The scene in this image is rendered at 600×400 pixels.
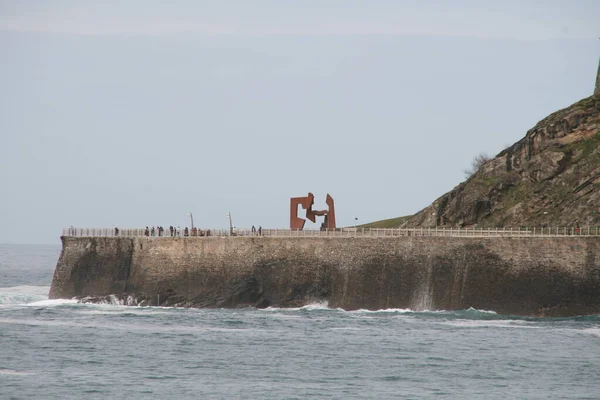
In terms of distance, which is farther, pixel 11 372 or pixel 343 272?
pixel 343 272

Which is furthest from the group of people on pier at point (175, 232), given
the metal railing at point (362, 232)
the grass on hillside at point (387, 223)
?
the grass on hillside at point (387, 223)

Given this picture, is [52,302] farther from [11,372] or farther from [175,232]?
[11,372]

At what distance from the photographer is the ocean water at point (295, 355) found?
62375 millimetres

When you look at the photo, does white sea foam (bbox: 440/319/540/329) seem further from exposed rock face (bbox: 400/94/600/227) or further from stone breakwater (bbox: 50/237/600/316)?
exposed rock face (bbox: 400/94/600/227)

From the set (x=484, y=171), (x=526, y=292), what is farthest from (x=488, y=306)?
(x=484, y=171)

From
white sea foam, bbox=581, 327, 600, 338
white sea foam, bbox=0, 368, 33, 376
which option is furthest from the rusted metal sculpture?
white sea foam, bbox=0, 368, 33, 376

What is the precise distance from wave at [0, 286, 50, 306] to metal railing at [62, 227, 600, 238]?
7.46m

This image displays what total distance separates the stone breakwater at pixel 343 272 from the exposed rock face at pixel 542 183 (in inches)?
405

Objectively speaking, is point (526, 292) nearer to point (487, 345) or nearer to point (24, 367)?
point (487, 345)

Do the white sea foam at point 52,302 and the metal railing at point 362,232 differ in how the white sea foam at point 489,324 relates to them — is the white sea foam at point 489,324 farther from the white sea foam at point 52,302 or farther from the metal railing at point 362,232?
the white sea foam at point 52,302

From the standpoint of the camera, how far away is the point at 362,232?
107m

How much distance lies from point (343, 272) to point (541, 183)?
23.0 metres

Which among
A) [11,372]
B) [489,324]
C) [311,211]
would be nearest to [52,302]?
[311,211]

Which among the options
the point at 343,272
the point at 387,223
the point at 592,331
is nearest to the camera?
the point at 592,331
